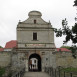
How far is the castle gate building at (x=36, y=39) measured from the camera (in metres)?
34.8

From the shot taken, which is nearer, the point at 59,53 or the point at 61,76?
the point at 61,76

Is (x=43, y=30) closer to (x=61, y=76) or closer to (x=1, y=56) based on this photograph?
(x=1, y=56)

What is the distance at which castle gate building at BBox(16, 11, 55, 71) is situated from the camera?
3481 centimetres

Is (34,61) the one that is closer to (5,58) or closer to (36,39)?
(5,58)

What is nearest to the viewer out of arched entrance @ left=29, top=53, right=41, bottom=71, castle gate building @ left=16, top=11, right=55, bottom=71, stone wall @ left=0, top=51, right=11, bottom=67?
castle gate building @ left=16, top=11, right=55, bottom=71

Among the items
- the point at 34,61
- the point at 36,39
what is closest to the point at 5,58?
the point at 36,39

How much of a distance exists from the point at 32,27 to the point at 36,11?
8.85ft

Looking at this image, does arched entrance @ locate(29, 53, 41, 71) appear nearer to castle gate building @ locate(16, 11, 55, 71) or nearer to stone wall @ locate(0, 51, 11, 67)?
→ castle gate building @ locate(16, 11, 55, 71)

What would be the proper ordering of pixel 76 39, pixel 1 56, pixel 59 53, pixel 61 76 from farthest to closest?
pixel 1 56 < pixel 59 53 < pixel 61 76 < pixel 76 39

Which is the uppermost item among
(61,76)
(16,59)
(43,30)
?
(43,30)

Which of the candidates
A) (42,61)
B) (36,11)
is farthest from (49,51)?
(36,11)

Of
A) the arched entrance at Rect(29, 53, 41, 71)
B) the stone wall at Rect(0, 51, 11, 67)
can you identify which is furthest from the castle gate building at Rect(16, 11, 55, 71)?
the arched entrance at Rect(29, 53, 41, 71)

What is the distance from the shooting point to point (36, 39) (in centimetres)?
3572

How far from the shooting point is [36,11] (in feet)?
118
